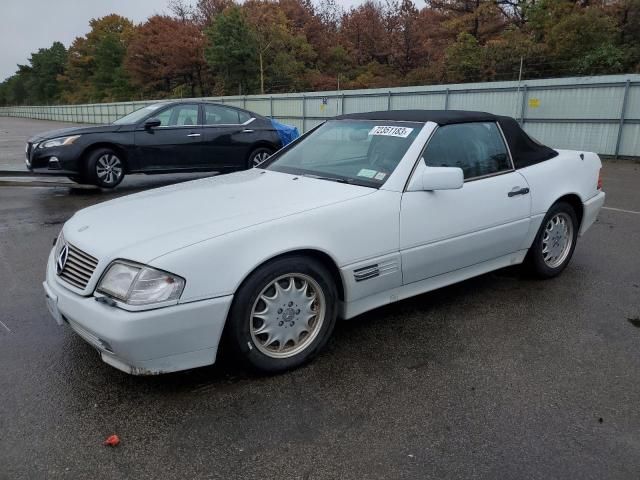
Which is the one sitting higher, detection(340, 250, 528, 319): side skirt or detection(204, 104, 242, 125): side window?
detection(204, 104, 242, 125): side window

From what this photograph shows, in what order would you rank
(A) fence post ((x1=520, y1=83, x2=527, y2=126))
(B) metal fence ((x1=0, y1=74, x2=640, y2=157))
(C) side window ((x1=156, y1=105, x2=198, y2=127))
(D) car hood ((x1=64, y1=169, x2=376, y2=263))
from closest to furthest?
(D) car hood ((x1=64, y1=169, x2=376, y2=263))
(C) side window ((x1=156, y1=105, x2=198, y2=127))
(B) metal fence ((x1=0, y1=74, x2=640, y2=157))
(A) fence post ((x1=520, y1=83, x2=527, y2=126))

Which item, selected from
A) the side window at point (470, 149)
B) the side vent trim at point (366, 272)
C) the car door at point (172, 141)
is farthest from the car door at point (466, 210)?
the car door at point (172, 141)

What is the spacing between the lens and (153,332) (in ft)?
8.08

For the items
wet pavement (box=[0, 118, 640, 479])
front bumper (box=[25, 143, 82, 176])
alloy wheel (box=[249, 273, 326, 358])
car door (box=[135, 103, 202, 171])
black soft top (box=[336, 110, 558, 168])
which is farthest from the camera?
car door (box=[135, 103, 202, 171])

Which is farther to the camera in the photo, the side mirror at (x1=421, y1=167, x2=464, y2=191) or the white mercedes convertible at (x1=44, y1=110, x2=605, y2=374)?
the side mirror at (x1=421, y1=167, x2=464, y2=191)

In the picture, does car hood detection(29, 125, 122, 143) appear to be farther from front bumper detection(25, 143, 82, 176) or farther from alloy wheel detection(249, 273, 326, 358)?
alloy wheel detection(249, 273, 326, 358)

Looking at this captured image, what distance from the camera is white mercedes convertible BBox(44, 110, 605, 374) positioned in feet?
8.33

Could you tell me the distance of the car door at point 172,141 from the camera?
9008 mm

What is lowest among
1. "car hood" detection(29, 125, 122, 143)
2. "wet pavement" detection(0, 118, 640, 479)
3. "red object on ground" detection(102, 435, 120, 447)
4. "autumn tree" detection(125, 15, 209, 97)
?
"wet pavement" detection(0, 118, 640, 479)

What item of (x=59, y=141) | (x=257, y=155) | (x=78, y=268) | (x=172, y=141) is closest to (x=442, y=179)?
(x=78, y=268)

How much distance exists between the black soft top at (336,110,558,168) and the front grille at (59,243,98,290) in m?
2.28

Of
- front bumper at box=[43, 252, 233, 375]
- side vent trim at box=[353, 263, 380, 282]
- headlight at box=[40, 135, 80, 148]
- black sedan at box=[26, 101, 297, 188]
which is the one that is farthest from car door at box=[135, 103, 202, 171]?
side vent trim at box=[353, 263, 380, 282]

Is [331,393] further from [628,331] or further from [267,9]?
[267,9]

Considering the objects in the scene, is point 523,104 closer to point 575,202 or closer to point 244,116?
point 244,116
